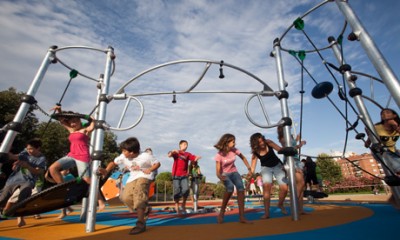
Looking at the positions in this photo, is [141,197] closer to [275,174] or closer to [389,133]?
[275,174]

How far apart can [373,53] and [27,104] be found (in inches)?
198

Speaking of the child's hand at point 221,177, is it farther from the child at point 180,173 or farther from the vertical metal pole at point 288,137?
the child at point 180,173

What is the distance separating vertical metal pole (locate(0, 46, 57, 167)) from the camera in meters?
3.56

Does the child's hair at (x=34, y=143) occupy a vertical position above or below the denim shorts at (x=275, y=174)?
above

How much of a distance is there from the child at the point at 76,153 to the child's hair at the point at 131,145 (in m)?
0.89

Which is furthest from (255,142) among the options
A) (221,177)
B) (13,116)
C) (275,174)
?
(13,116)

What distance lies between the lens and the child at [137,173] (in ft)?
11.9

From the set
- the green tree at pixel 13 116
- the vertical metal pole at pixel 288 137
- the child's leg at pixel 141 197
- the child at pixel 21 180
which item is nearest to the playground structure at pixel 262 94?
the vertical metal pole at pixel 288 137

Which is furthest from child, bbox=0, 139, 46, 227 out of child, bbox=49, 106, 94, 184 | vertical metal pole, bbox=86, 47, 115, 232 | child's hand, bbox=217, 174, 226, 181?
child's hand, bbox=217, 174, 226, 181

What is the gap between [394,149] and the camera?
13.4 feet

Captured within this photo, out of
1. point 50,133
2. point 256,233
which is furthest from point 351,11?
point 50,133

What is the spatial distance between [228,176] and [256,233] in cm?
164

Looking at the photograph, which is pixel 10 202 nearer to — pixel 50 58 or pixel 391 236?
pixel 50 58

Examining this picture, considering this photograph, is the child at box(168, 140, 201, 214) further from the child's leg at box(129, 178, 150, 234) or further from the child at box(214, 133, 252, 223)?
the child's leg at box(129, 178, 150, 234)
